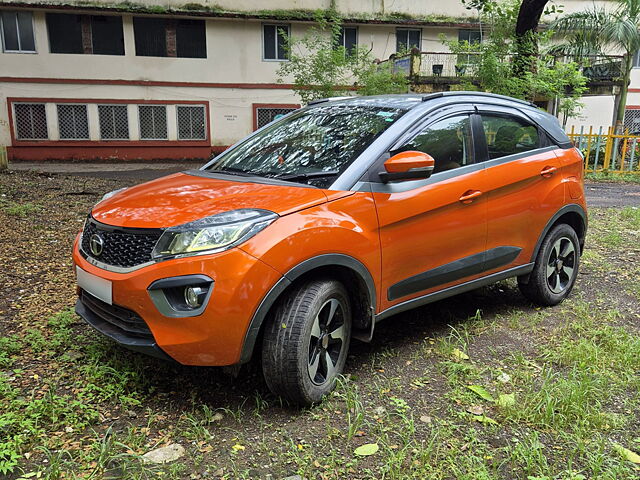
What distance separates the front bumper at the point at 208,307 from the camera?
260 cm

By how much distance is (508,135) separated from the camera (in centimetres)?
420

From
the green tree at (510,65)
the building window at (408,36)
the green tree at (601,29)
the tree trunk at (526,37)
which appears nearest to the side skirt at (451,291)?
the green tree at (510,65)

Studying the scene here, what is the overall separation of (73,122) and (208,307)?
64.8ft

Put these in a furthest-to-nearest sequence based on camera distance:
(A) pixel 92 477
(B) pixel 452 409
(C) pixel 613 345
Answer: (C) pixel 613 345, (B) pixel 452 409, (A) pixel 92 477

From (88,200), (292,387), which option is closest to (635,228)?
(292,387)

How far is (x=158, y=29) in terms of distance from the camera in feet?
64.6

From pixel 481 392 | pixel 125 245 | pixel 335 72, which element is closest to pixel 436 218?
pixel 481 392

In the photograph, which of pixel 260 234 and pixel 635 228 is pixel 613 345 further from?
pixel 635 228

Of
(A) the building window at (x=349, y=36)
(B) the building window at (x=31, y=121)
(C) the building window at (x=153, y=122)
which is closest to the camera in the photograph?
(B) the building window at (x=31, y=121)

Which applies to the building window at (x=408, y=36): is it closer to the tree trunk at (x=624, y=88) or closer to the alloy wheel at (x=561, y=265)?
the tree trunk at (x=624, y=88)

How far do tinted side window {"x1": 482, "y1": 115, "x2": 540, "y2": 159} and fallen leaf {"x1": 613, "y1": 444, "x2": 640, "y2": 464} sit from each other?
211 cm

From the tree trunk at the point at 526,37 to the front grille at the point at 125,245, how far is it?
900cm

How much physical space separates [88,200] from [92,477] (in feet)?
24.4

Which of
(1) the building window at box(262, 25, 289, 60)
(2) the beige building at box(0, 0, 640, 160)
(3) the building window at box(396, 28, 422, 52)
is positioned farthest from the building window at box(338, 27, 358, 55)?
(1) the building window at box(262, 25, 289, 60)
